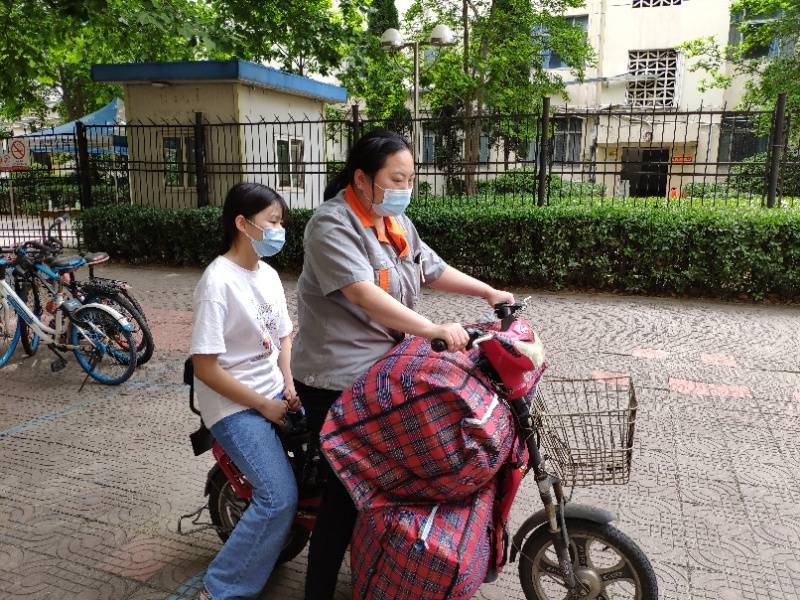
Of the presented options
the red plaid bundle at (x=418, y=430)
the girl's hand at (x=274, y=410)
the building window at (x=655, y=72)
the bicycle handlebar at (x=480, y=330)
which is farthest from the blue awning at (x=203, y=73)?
the building window at (x=655, y=72)

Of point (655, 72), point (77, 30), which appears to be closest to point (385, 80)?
point (77, 30)

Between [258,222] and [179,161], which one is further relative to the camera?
[179,161]

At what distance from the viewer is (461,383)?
1.97 meters

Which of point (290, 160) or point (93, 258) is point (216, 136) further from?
point (93, 258)

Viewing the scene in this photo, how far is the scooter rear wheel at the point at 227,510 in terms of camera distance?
9.46 ft

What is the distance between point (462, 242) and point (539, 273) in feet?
3.85

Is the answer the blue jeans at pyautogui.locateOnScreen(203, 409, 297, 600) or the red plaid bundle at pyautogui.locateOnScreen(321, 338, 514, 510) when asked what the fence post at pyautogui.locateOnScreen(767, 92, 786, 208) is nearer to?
the red plaid bundle at pyautogui.locateOnScreen(321, 338, 514, 510)

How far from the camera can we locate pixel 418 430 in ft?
6.54

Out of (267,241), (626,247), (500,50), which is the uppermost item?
(500,50)

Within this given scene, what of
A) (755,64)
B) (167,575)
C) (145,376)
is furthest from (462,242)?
(755,64)

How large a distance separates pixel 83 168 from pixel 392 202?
12371 mm

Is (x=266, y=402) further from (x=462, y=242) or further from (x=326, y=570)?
(x=462, y=242)

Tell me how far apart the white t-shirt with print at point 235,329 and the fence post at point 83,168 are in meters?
11.6

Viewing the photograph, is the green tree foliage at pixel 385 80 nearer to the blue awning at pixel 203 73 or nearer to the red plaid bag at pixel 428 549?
the blue awning at pixel 203 73
